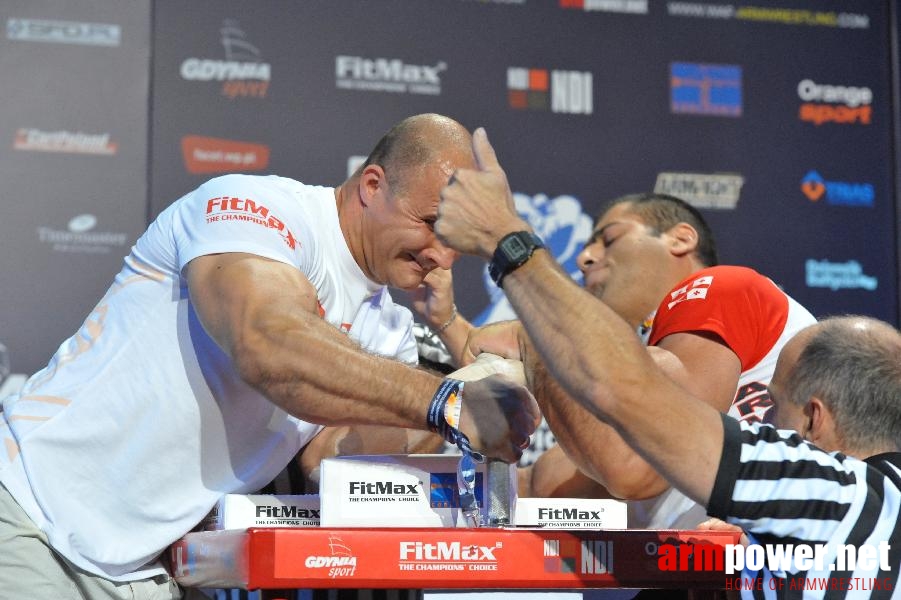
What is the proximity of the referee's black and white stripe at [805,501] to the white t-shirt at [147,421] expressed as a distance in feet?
2.77

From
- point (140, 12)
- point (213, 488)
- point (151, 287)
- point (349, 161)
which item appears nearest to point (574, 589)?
point (213, 488)

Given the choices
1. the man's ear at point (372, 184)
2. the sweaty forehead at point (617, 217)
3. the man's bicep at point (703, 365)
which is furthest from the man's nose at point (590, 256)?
the man's ear at point (372, 184)

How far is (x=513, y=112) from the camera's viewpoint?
4805mm

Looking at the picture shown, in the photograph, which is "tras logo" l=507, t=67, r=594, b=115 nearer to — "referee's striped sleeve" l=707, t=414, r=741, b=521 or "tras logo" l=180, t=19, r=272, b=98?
"tras logo" l=180, t=19, r=272, b=98

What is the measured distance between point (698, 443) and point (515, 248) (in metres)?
0.36

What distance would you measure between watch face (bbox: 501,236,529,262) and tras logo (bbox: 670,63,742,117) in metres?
3.62

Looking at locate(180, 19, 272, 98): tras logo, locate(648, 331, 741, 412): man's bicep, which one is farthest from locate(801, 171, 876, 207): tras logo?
locate(648, 331, 741, 412): man's bicep

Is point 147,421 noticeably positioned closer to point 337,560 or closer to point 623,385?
point 337,560

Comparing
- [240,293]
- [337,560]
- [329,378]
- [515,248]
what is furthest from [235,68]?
[337,560]

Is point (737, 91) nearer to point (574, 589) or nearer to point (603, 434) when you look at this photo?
point (603, 434)

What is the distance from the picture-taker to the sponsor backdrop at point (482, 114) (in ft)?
14.2

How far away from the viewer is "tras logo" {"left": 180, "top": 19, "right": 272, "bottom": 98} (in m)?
4.48

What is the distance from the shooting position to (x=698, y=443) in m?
1.44

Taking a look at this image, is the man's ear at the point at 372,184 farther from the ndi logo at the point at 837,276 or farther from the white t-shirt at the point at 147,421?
the ndi logo at the point at 837,276
